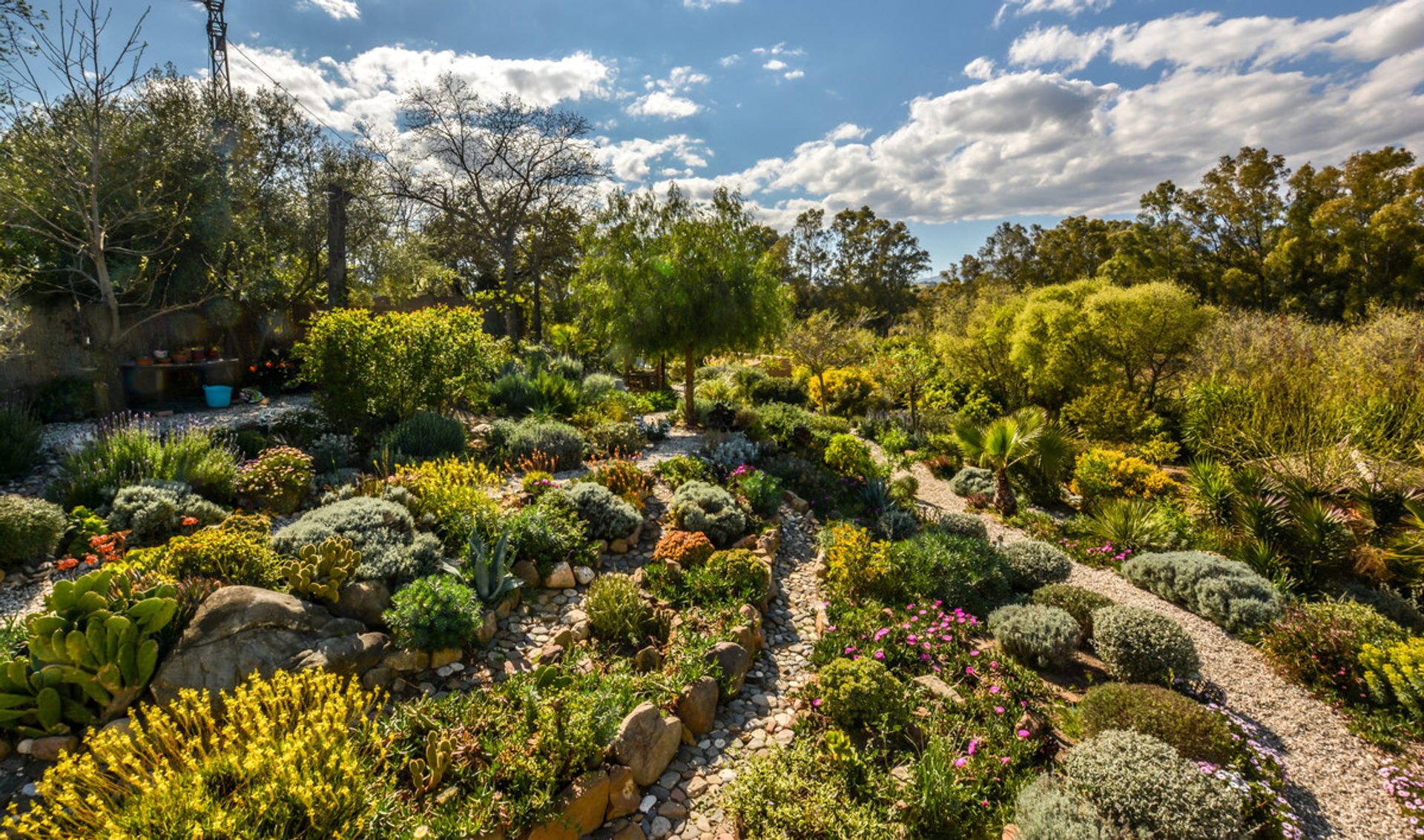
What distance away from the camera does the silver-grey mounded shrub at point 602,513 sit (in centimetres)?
618

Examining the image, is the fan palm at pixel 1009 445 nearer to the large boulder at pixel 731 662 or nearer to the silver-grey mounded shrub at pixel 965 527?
the silver-grey mounded shrub at pixel 965 527

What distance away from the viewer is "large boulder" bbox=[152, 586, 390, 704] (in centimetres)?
340

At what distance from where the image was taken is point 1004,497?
955 cm

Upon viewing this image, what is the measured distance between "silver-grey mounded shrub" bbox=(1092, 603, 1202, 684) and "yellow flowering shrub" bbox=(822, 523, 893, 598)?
193 cm

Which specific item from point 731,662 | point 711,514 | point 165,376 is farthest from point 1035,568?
point 165,376

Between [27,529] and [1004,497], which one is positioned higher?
[27,529]

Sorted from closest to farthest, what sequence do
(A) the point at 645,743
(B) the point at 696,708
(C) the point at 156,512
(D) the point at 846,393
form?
(A) the point at 645,743
(B) the point at 696,708
(C) the point at 156,512
(D) the point at 846,393

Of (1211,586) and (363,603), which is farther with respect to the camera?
(1211,586)

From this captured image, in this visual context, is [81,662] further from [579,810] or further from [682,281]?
[682,281]

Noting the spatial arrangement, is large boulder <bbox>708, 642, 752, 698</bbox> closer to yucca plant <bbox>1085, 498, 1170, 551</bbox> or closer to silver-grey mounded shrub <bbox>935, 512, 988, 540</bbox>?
silver-grey mounded shrub <bbox>935, 512, 988, 540</bbox>

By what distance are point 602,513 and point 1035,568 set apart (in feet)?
16.3

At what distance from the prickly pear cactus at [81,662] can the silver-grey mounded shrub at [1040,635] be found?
245 inches

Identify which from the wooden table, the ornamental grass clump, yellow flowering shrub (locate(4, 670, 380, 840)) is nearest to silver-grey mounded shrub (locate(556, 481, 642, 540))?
the ornamental grass clump

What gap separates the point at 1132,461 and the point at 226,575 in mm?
12548
